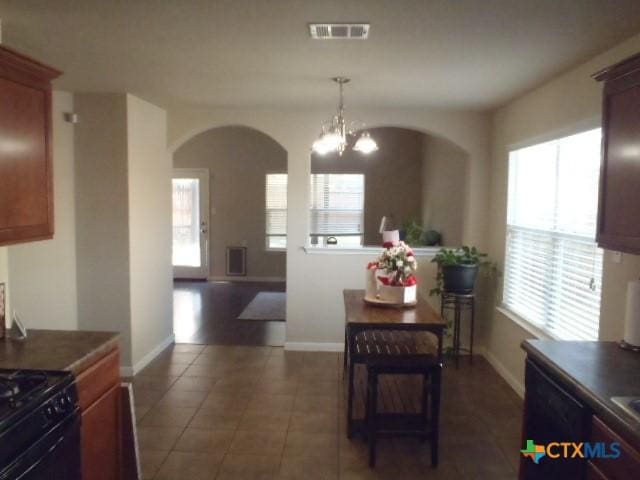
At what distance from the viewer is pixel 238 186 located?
8867 mm

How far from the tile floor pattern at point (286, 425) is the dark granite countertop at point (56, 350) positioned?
0.95 m

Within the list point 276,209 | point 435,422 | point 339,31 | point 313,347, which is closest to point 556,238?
point 435,422

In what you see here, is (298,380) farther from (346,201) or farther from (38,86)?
(346,201)

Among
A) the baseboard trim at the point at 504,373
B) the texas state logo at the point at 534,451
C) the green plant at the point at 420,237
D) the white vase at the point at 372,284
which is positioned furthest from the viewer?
the green plant at the point at 420,237

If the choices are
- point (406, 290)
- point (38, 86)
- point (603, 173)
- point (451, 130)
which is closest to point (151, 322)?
point (406, 290)

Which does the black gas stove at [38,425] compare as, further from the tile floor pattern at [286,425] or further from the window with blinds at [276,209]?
the window with blinds at [276,209]

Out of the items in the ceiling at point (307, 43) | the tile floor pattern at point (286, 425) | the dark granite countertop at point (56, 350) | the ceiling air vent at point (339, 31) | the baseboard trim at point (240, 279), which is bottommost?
the tile floor pattern at point (286, 425)

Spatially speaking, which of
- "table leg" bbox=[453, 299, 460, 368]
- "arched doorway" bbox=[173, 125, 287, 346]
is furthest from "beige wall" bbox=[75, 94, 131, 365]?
"arched doorway" bbox=[173, 125, 287, 346]

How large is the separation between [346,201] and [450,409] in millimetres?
5329

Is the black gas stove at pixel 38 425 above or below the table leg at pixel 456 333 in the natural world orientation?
above

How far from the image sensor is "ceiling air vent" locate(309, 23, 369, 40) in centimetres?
250

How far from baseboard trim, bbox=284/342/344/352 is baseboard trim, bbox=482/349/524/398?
1400 mm

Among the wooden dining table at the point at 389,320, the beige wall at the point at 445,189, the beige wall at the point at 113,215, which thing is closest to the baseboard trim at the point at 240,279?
the beige wall at the point at 445,189

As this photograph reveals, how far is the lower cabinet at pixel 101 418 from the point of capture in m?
2.13
